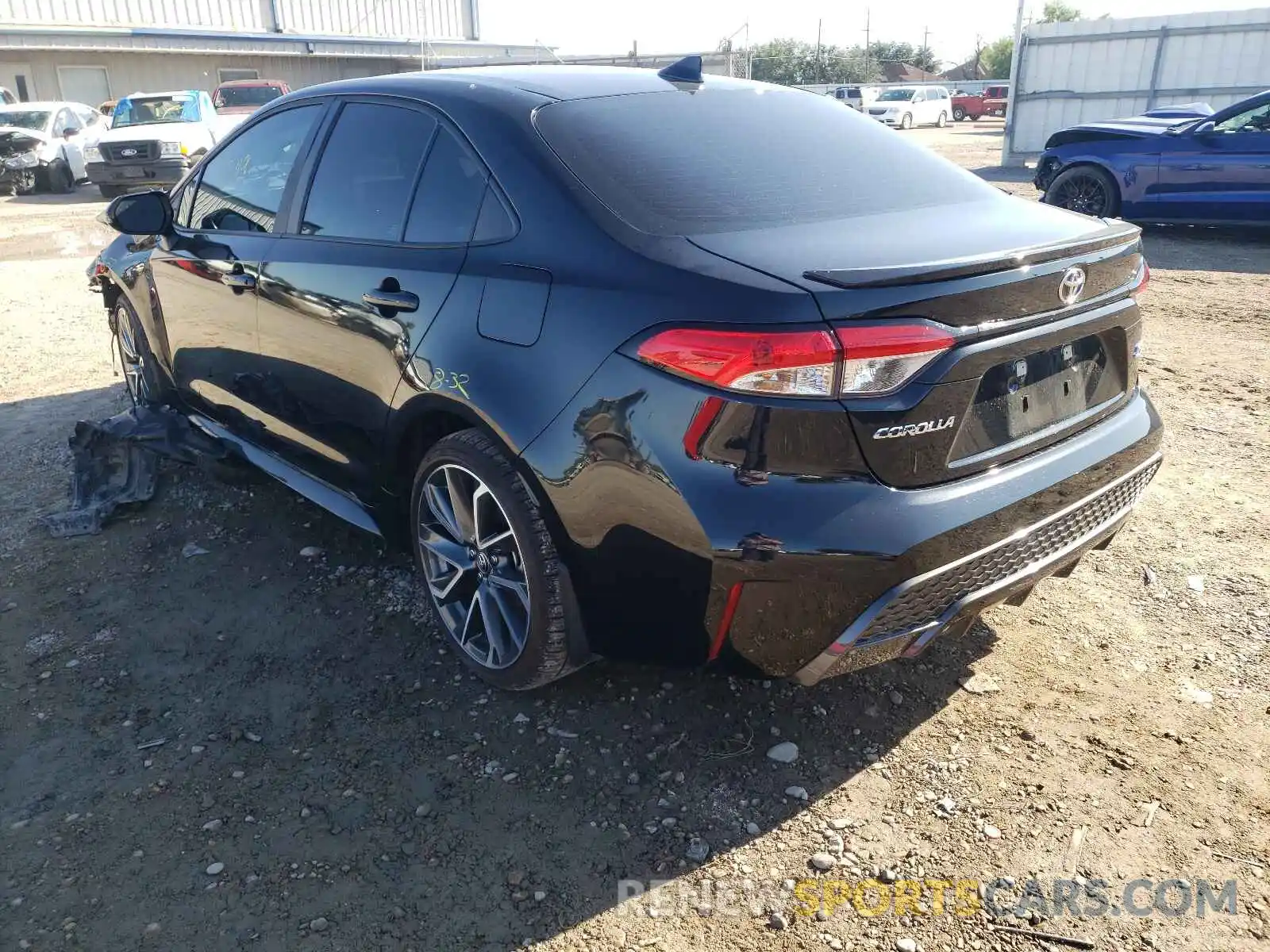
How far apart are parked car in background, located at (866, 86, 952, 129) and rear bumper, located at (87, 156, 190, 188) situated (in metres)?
25.4

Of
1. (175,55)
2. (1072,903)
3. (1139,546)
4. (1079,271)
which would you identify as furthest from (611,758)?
(175,55)

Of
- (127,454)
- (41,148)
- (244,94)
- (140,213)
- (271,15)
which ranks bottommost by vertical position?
(127,454)

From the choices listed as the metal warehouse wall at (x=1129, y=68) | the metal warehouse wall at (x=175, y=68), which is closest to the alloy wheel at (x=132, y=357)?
the metal warehouse wall at (x=1129, y=68)

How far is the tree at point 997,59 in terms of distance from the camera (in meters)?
72.7

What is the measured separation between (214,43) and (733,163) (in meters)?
33.7

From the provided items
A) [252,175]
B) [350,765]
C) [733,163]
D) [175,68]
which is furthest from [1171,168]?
[175,68]

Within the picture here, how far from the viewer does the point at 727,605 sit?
2.29 metres

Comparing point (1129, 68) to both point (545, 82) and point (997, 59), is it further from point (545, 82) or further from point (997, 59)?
point (997, 59)

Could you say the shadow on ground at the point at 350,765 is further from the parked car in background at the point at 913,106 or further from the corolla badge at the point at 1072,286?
the parked car in background at the point at 913,106

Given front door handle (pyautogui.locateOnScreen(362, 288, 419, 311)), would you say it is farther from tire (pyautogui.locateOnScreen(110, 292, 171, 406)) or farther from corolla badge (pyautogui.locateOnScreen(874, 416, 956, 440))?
tire (pyautogui.locateOnScreen(110, 292, 171, 406))

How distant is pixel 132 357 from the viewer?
5.27m

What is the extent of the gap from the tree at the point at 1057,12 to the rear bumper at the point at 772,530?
8404 centimetres

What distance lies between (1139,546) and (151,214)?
4.24 meters

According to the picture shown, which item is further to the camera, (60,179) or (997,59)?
(997,59)
